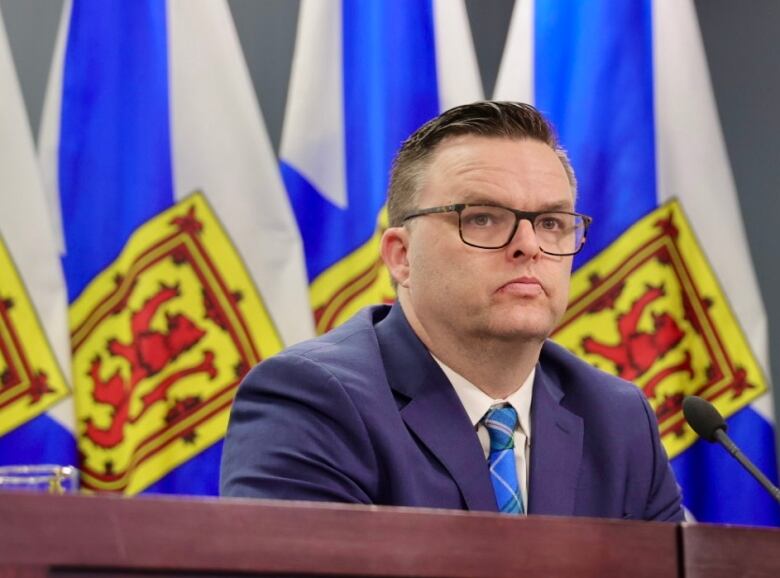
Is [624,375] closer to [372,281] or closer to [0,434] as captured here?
[372,281]

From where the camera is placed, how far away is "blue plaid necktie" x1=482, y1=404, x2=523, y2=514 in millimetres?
2141

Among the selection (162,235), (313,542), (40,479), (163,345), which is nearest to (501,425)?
(40,479)

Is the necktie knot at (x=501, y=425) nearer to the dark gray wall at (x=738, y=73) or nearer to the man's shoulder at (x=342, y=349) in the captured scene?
the man's shoulder at (x=342, y=349)

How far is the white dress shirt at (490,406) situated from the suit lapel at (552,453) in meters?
0.02

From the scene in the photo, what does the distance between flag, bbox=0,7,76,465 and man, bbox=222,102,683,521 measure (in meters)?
1.04

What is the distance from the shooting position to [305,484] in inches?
77.4

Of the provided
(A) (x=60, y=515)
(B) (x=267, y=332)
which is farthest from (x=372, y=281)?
(A) (x=60, y=515)

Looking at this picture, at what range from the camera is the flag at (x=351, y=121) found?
3480 millimetres

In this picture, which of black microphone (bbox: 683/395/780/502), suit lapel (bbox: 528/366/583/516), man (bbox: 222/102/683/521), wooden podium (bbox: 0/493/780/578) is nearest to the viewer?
wooden podium (bbox: 0/493/780/578)

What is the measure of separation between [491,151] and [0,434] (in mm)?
1591

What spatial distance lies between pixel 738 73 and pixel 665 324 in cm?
102

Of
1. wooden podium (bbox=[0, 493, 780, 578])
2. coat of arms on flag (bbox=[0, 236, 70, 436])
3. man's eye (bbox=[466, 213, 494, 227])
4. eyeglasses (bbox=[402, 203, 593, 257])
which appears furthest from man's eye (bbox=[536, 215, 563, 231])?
coat of arms on flag (bbox=[0, 236, 70, 436])

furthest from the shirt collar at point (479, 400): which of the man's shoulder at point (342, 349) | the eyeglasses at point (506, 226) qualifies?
the eyeglasses at point (506, 226)

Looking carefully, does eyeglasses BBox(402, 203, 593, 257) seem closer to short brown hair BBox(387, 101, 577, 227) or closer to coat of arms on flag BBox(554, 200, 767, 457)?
short brown hair BBox(387, 101, 577, 227)
